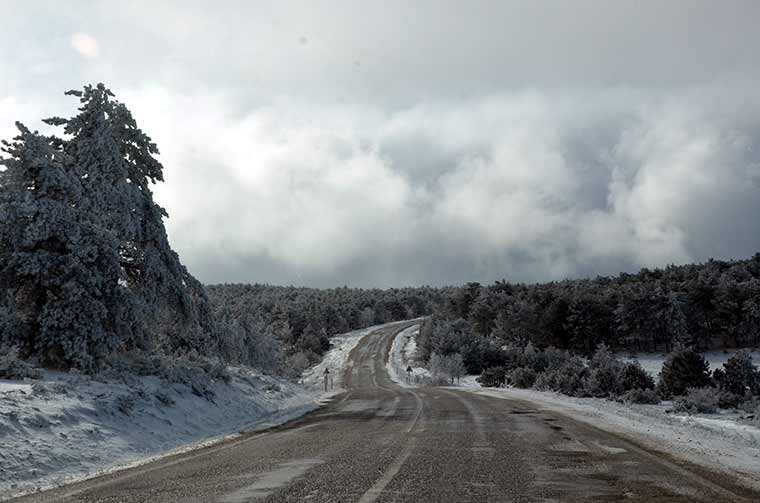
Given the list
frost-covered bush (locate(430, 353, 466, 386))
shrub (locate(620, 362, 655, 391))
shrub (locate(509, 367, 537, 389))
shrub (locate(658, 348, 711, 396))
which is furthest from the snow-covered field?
frost-covered bush (locate(430, 353, 466, 386))

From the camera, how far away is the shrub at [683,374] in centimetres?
2619

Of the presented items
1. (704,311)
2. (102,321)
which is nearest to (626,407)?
(102,321)

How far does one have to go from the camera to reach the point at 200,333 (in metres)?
28.4

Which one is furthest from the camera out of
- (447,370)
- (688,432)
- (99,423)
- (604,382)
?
(447,370)

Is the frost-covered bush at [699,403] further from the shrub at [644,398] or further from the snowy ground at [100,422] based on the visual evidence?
the snowy ground at [100,422]

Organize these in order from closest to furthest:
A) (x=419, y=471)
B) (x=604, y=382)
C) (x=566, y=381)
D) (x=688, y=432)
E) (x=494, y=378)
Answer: (x=419, y=471) < (x=688, y=432) < (x=604, y=382) < (x=566, y=381) < (x=494, y=378)

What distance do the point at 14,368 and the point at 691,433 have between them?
16.6 m

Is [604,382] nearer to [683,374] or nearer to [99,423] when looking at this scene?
[683,374]

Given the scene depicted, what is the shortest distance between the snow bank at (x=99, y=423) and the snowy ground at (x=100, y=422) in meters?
0.02

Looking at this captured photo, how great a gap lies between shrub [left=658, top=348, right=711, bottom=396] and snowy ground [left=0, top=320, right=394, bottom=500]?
18.0 metres

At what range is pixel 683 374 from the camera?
26453mm

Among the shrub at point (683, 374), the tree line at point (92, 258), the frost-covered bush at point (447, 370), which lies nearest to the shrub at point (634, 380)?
the shrub at point (683, 374)

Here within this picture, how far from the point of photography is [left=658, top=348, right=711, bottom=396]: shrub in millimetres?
26188

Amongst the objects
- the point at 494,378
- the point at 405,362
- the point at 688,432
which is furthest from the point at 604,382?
the point at 405,362
